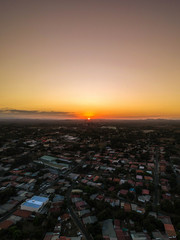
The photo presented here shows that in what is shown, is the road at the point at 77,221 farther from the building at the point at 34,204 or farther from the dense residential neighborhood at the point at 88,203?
the building at the point at 34,204

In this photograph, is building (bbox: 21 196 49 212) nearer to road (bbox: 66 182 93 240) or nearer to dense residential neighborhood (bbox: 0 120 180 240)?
dense residential neighborhood (bbox: 0 120 180 240)

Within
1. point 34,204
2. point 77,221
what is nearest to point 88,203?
point 77,221

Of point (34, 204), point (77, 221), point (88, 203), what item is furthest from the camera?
point (88, 203)

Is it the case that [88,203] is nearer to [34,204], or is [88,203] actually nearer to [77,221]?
[77,221]

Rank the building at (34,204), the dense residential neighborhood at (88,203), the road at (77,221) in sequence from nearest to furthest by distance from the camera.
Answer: the road at (77,221) < the dense residential neighborhood at (88,203) < the building at (34,204)

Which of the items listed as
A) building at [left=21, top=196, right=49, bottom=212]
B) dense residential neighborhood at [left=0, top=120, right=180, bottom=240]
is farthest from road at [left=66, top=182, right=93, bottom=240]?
building at [left=21, top=196, right=49, bottom=212]

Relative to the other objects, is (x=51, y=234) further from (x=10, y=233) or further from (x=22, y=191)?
(x=22, y=191)

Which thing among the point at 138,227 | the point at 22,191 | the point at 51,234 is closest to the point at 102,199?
the point at 138,227

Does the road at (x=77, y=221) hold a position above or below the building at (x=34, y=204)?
below

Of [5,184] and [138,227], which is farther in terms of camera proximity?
[5,184]

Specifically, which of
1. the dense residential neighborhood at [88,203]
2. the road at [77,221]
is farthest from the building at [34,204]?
the road at [77,221]

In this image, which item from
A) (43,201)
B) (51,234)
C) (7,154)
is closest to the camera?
(51,234)
